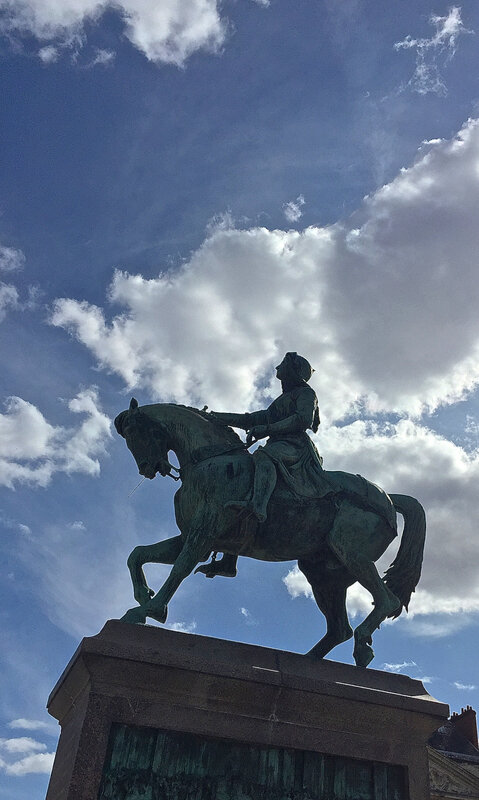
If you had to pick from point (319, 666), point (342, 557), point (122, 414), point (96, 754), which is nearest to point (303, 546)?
point (342, 557)

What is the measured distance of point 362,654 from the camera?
288 inches

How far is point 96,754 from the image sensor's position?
18.3 ft

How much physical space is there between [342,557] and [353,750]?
1863 mm

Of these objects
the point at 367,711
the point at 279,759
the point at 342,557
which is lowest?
the point at 279,759

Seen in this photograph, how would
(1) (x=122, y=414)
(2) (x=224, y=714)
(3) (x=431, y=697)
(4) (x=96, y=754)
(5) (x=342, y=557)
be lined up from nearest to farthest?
(4) (x=96, y=754) < (2) (x=224, y=714) < (3) (x=431, y=697) < (5) (x=342, y=557) < (1) (x=122, y=414)

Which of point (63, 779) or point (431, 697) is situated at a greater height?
point (431, 697)

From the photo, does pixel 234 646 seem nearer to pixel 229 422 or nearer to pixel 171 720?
pixel 171 720

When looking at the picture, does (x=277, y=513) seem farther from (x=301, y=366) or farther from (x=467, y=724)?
(x=467, y=724)

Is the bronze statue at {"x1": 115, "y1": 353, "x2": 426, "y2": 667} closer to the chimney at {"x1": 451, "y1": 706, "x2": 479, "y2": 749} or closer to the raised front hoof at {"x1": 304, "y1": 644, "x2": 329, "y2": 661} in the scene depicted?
the raised front hoof at {"x1": 304, "y1": 644, "x2": 329, "y2": 661}

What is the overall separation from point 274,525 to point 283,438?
1.09 metres

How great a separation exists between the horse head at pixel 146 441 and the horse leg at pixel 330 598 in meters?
1.89

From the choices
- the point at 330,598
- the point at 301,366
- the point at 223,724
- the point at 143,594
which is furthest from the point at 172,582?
the point at 301,366

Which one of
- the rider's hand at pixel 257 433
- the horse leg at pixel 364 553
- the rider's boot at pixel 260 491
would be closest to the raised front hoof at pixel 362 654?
the horse leg at pixel 364 553

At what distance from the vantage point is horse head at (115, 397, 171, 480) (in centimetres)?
805
